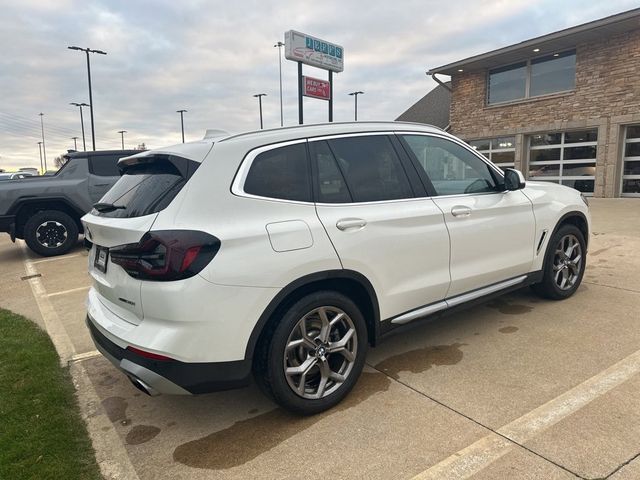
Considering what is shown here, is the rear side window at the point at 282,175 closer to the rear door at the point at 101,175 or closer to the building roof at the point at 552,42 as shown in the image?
the rear door at the point at 101,175

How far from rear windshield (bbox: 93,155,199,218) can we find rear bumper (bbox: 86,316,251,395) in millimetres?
777

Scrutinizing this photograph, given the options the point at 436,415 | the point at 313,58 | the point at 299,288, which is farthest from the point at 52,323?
the point at 313,58

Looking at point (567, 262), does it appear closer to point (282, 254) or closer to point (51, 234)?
point (282, 254)

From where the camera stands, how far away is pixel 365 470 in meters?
2.26

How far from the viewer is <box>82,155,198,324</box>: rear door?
244 cm

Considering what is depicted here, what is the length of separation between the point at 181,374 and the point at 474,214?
2381 mm

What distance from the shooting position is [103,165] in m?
8.84

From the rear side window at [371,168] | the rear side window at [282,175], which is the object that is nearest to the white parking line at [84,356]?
the rear side window at [282,175]

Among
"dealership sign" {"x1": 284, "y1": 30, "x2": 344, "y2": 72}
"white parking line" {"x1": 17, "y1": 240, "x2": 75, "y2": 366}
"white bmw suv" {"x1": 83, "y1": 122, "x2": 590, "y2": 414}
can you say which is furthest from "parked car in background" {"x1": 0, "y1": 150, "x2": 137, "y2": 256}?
"white bmw suv" {"x1": 83, "y1": 122, "x2": 590, "y2": 414}

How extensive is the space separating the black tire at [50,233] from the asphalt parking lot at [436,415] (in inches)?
191

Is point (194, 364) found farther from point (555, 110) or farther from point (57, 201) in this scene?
point (555, 110)

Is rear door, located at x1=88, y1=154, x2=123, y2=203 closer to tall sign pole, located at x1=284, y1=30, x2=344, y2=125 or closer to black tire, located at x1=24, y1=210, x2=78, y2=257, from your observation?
black tire, located at x1=24, y1=210, x2=78, y2=257

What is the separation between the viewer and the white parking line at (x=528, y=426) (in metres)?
2.23

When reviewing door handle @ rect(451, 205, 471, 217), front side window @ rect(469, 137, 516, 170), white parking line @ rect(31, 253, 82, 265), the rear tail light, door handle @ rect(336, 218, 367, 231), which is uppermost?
front side window @ rect(469, 137, 516, 170)
